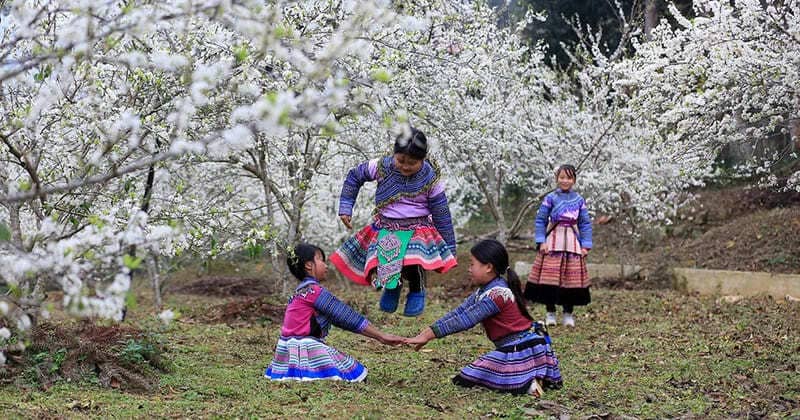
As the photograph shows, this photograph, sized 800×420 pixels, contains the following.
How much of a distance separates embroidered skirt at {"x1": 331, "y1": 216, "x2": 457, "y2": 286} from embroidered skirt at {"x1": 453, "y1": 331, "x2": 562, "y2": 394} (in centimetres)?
78

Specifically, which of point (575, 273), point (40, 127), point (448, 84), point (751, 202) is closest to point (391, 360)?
point (575, 273)

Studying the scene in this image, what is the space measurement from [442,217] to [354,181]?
2.13 ft

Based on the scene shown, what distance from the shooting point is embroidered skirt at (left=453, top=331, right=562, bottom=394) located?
480 cm

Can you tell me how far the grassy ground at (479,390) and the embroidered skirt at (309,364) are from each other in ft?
0.33

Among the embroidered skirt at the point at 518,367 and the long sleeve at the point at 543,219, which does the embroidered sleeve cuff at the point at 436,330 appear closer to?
the embroidered skirt at the point at 518,367

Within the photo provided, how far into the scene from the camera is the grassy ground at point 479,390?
169 inches

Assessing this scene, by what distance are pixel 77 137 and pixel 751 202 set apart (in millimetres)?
12336

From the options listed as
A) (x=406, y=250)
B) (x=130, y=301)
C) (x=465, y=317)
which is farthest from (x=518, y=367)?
(x=130, y=301)

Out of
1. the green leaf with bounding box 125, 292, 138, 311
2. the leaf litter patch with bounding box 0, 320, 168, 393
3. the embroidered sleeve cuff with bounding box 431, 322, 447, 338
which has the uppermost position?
the green leaf with bounding box 125, 292, 138, 311

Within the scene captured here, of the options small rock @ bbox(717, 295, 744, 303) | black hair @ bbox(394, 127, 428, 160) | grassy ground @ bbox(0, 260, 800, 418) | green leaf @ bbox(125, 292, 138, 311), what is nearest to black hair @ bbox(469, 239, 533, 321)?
grassy ground @ bbox(0, 260, 800, 418)

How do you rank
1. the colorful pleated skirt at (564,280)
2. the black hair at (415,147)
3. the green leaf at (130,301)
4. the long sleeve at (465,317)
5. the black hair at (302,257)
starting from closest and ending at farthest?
the green leaf at (130,301), the long sleeve at (465,317), the black hair at (302,257), the black hair at (415,147), the colorful pleated skirt at (564,280)

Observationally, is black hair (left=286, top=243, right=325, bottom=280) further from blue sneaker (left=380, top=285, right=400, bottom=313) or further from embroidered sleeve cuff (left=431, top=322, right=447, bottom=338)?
embroidered sleeve cuff (left=431, top=322, right=447, bottom=338)

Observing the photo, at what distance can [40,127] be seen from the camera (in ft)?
16.7

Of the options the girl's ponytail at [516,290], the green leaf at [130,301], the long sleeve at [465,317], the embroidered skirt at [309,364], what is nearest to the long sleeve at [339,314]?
the embroidered skirt at [309,364]
